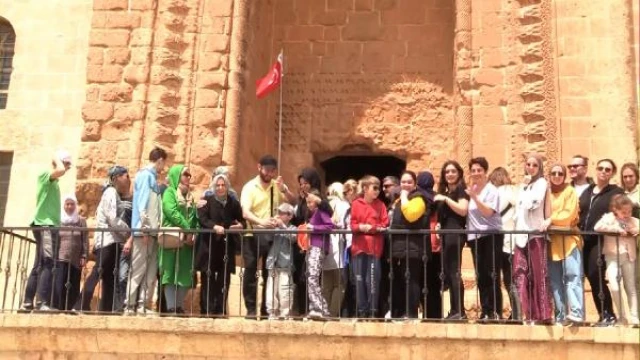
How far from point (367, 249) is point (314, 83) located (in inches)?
218

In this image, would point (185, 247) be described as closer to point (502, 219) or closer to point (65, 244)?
point (65, 244)

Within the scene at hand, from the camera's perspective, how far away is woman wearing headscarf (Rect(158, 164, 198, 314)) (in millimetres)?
9375

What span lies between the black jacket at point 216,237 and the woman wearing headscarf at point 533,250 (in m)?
2.93

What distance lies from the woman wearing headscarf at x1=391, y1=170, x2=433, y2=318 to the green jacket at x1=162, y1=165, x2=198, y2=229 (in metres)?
2.18

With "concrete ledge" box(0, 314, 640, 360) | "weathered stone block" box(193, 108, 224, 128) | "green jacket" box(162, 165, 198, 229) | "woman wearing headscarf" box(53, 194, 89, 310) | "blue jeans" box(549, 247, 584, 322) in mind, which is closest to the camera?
"concrete ledge" box(0, 314, 640, 360)

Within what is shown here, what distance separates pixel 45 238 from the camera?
31.7 feet

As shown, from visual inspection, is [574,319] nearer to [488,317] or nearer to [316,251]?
[488,317]

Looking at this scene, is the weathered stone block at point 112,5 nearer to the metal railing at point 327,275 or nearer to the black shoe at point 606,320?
the metal railing at point 327,275

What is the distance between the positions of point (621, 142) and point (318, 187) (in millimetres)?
4340

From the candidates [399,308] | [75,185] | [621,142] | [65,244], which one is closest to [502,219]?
[399,308]

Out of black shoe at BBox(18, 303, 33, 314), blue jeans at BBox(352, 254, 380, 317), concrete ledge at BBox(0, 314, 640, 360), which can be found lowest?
concrete ledge at BBox(0, 314, 640, 360)

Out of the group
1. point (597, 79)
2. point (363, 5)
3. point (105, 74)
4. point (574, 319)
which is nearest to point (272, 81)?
point (105, 74)

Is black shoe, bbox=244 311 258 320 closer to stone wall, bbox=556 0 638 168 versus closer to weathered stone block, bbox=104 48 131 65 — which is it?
stone wall, bbox=556 0 638 168

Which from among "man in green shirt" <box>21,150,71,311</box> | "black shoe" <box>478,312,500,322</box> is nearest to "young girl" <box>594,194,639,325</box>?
"black shoe" <box>478,312,500,322</box>
